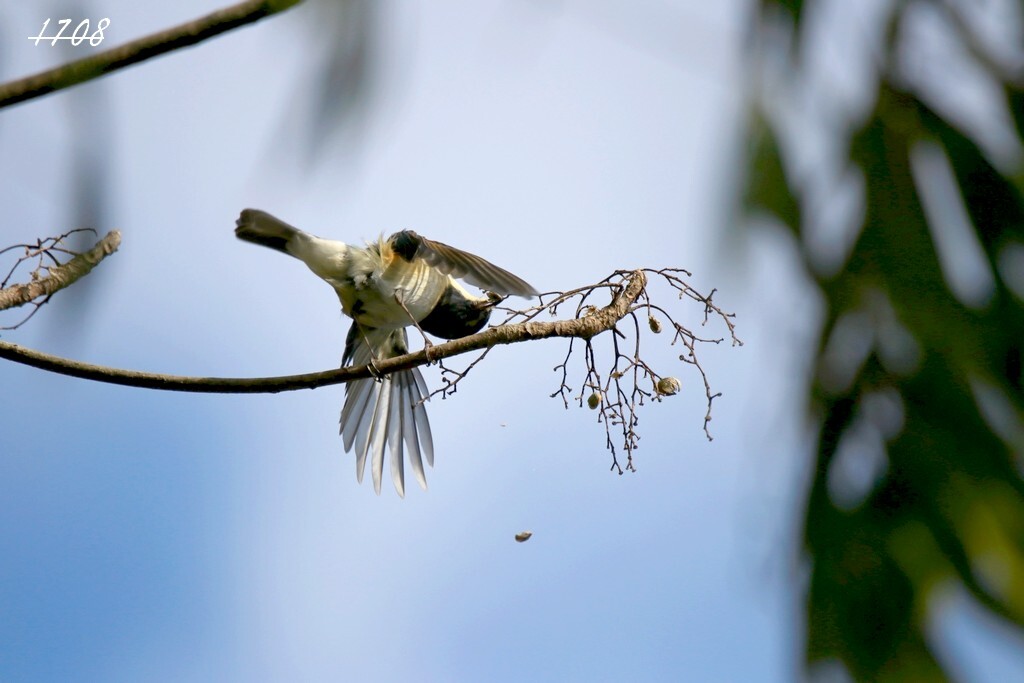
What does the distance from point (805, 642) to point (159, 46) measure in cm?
53

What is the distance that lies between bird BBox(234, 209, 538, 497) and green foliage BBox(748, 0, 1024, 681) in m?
1.42

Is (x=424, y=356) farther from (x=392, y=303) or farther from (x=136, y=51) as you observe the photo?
(x=392, y=303)

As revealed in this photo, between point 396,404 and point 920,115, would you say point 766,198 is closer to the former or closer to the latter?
point 920,115

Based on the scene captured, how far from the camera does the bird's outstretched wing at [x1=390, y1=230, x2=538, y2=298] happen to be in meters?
2.11

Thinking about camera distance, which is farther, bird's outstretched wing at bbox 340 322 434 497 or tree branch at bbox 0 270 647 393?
bird's outstretched wing at bbox 340 322 434 497

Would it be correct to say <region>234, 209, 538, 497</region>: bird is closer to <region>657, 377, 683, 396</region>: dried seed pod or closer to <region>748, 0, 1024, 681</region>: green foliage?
<region>657, 377, 683, 396</region>: dried seed pod

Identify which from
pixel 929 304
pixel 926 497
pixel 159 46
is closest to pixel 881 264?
pixel 929 304

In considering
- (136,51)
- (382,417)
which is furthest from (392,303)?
(136,51)

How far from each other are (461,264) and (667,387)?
77 cm

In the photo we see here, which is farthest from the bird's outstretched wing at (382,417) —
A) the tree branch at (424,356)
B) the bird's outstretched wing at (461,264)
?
the tree branch at (424,356)

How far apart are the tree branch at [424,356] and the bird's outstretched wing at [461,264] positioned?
1.45 feet

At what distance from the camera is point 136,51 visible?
0.63 meters

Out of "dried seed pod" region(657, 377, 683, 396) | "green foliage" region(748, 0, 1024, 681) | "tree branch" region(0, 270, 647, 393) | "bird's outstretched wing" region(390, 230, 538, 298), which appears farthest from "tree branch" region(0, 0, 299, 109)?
"bird's outstretched wing" region(390, 230, 538, 298)

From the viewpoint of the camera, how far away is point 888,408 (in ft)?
2.09
